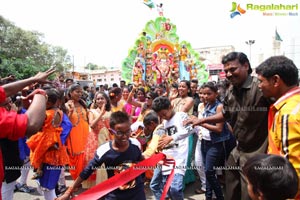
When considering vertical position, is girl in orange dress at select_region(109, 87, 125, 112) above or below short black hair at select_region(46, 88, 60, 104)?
below

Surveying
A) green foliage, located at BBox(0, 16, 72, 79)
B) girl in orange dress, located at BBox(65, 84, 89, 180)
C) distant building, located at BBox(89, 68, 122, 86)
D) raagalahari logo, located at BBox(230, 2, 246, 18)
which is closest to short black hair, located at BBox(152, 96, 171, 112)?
girl in orange dress, located at BBox(65, 84, 89, 180)

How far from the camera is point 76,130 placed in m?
4.50

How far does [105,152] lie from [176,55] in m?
19.6

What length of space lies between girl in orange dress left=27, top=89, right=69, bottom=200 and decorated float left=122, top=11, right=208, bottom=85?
15.0m

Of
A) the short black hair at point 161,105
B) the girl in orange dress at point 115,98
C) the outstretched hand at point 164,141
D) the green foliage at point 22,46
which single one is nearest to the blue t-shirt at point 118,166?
the outstretched hand at point 164,141

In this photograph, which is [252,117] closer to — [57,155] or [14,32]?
[57,155]

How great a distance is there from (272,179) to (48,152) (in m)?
2.79

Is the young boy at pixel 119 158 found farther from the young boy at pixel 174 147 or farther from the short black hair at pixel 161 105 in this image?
the short black hair at pixel 161 105

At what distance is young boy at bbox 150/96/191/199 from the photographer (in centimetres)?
297

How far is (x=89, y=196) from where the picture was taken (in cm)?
216

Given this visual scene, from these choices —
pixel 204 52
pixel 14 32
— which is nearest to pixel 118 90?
pixel 14 32

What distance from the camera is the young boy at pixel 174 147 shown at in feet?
9.76

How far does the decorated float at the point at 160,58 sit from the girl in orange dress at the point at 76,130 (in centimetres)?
1383

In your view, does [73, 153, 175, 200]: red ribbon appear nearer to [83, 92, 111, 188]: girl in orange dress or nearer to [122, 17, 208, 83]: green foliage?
[83, 92, 111, 188]: girl in orange dress
